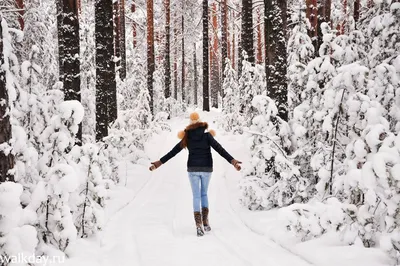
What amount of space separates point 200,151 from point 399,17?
162 inches

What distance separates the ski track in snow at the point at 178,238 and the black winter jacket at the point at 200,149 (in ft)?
3.65

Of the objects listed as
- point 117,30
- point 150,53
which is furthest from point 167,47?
point 117,30

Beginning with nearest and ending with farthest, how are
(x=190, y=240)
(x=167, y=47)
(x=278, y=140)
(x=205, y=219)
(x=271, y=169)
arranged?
1. (x=190, y=240)
2. (x=205, y=219)
3. (x=278, y=140)
4. (x=271, y=169)
5. (x=167, y=47)

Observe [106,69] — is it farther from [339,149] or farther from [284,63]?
[339,149]

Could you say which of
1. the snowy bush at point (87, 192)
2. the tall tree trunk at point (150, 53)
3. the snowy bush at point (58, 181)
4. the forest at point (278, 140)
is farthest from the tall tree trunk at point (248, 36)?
the snowy bush at point (58, 181)

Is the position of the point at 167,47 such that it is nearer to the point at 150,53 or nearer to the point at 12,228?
the point at 150,53

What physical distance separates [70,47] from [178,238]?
4703 millimetres

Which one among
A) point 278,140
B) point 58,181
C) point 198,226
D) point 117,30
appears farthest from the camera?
point 117,30

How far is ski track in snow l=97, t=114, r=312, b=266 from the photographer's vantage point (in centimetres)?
524

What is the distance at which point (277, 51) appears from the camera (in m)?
8.73

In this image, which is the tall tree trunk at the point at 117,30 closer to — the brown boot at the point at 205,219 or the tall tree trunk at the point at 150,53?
the tall tree trunk at the point at 150,53

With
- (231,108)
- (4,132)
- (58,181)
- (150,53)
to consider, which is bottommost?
(58,181)

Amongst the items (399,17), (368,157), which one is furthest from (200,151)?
(399,17)

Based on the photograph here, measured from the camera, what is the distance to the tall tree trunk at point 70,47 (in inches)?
324
